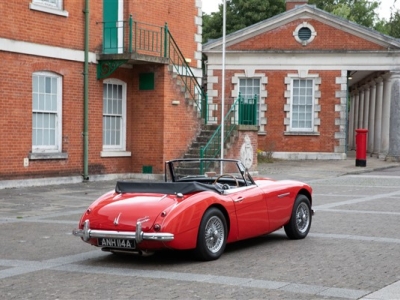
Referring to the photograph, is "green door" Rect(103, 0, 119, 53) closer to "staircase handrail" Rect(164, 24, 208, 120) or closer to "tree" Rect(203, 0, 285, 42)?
"staircase handrail" Rect(164, 24, 208, 120)

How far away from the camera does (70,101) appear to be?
21.2m

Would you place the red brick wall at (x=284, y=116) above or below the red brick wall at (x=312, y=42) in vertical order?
below

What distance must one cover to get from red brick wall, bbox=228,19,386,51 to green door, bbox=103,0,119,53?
1368 centimetres

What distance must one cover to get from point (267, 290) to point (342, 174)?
785 inches

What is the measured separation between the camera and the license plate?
892 centimetres

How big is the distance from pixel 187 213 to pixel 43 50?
12280 millimetres

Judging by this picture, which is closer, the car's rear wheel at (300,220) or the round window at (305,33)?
the car's rear wheel at (300,220)

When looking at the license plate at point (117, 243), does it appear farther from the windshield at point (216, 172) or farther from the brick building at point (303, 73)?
the brick building at point (303, 73)

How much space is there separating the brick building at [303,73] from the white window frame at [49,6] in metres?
15.1

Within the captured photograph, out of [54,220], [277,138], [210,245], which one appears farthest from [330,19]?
[210,245]

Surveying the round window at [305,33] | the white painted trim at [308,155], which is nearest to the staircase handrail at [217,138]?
the white painted trim at [308,155]

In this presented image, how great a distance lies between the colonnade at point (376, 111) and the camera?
36.5 meters

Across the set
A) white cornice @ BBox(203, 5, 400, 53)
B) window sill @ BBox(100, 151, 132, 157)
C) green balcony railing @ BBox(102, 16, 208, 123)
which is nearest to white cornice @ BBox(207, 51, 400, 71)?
white cornice @ BBox(203, 5, 400, 53)

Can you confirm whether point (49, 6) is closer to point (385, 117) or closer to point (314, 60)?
point (314, 60)
